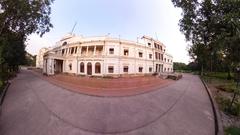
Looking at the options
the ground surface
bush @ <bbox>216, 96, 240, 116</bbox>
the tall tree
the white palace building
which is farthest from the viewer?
the white palace building

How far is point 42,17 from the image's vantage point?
21938 millimetres

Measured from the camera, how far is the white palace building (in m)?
31.5

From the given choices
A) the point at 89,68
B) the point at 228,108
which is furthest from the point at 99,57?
the point at 228,108

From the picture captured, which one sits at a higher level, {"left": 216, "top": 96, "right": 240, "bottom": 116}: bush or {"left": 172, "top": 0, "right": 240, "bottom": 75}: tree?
{"left": 172, "top": 0, "right": 240, "bottom": 75}: tree

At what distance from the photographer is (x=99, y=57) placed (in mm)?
31578

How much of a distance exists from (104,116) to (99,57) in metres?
22.3

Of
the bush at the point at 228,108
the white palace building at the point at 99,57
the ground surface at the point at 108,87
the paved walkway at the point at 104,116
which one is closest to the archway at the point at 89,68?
the white palace building at the point at 99,57

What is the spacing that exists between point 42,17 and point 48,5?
5.04ft

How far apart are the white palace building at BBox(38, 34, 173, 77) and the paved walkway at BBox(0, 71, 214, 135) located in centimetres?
1747

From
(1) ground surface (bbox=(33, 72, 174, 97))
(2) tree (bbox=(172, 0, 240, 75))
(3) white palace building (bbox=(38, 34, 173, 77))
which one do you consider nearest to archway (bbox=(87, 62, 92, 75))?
(3) white palace building (bbox=(38, 34, 173, 77))

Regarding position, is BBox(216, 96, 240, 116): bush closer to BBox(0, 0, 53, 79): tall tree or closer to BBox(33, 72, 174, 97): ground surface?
BBox(33, 72, 174, 97): ground surface

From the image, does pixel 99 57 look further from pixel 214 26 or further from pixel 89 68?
pixel 214 26

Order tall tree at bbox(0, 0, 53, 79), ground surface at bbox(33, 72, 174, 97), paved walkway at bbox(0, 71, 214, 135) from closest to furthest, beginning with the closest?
paved walkway at bbox(0, 71, 214, 135), ground surface at bbox(33, 72, 174, 97), tall tree at bbox(0, 0, 53, 79)

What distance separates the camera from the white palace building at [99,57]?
103ft
